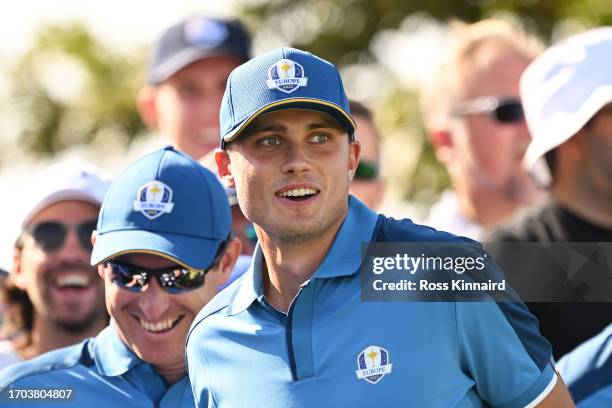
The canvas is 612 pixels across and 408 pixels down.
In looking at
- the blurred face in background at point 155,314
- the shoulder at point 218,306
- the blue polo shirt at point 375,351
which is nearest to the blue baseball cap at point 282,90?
the blue polo shirt at point 375,351

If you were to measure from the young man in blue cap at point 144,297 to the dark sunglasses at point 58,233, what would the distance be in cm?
91

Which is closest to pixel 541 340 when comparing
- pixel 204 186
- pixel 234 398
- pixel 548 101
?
pixel 234 398

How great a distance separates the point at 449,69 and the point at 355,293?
11.4ft

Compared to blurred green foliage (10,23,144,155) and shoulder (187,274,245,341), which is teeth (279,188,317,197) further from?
blurred green foliage (10,23,144,155)

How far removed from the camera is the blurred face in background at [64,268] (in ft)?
17.8

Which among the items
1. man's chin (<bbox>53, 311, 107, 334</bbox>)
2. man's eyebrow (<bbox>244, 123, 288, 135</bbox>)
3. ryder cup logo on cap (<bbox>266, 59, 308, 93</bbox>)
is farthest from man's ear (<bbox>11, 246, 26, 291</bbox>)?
ryder cup logo on cap (<bbox>266, 59, 308, 93</bbox>)

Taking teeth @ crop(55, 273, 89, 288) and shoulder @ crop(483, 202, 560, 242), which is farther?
teeth @ crop(55, 273, 89, 288)

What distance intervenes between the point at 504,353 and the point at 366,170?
10.6 ft

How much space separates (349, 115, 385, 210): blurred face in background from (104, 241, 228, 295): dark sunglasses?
91.0 inches

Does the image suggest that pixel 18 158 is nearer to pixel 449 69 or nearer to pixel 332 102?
pixel 449 69

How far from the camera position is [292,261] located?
391 centimetres

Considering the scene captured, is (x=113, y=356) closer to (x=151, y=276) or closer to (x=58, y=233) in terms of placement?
(x=151, y=276)

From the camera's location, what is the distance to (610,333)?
14.7 ft

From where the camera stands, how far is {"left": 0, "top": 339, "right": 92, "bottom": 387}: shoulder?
446 centimetres
